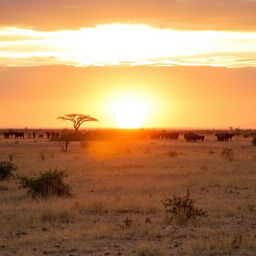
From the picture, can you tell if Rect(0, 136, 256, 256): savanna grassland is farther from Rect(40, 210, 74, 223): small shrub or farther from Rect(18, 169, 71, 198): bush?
Rect(18, 169, 71, 198): bush

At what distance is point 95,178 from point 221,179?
5.54 m

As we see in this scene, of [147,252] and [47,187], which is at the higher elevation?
[47,187]

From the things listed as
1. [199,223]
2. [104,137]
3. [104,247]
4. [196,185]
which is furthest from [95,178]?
[104,137]

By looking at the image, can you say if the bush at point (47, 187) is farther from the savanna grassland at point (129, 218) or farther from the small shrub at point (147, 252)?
the small shrub at point (147, 252)

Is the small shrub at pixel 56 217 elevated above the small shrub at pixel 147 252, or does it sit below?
above

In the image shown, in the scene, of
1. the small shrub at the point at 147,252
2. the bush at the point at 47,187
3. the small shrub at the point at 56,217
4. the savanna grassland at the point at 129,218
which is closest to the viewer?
the small shrub at the point at 147,252

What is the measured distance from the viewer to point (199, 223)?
47.0 ft

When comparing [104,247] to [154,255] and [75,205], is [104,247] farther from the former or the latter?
[75,205]

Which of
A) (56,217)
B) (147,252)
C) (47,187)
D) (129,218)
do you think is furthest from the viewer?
(47,187)

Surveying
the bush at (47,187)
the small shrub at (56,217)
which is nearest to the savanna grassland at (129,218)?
the small shrub at (56,217)

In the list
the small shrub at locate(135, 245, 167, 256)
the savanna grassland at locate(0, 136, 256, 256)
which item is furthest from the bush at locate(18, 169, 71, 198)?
the small shrub at locate(135, 245, 167, 256)

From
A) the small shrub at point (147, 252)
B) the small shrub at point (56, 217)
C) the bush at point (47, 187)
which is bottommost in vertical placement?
the small shrub at point (147, 252)

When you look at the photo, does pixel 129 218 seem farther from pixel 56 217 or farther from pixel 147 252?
pixel 147 252

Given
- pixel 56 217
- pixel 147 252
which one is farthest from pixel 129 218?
pixel 147 252
